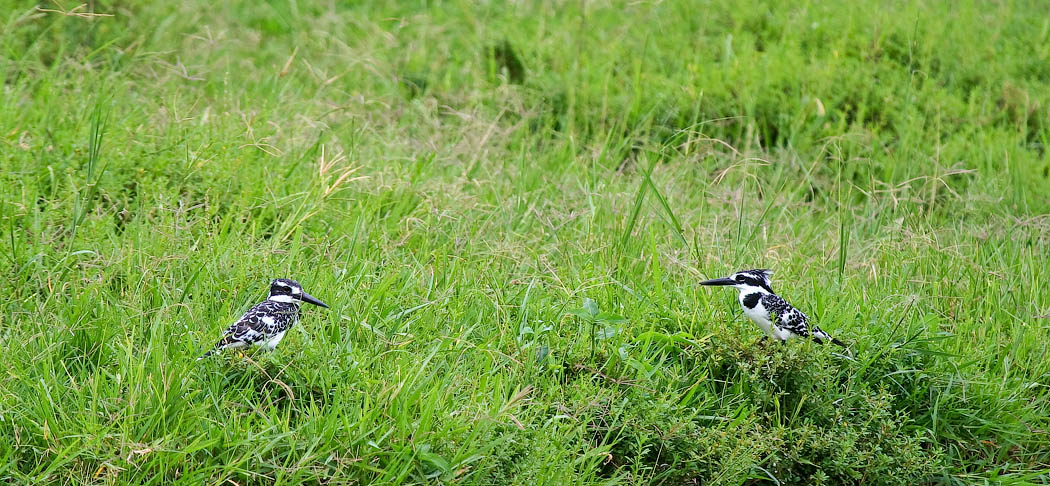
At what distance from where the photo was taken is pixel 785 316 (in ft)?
13.9

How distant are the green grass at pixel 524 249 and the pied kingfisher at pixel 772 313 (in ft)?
0.33

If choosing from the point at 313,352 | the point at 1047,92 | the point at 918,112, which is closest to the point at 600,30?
the point at 918,112

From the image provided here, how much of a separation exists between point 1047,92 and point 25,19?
22.7ft

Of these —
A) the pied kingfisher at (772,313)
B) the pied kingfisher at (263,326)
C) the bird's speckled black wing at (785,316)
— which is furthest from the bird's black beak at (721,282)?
the pied kingfisher at (263,326)

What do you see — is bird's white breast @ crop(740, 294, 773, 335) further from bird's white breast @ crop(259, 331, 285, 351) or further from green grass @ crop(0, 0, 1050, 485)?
bird's white breast @ crop(259, 331, 285, 351)

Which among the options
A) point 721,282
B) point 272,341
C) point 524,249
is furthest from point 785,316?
point 272,341

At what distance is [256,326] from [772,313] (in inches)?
81.8

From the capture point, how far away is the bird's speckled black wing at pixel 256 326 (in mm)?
3842

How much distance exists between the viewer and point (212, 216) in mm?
5051

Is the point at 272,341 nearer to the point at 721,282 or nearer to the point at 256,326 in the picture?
the point at 256,326

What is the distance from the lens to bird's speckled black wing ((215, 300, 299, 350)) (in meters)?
3.84

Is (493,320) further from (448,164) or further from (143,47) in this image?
(143,47)

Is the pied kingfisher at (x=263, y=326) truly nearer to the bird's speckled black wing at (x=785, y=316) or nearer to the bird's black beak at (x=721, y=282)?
the bird's black beak at (x=721, y=282)

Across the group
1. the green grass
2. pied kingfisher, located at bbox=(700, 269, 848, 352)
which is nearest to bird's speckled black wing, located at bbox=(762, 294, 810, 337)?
pied kingfisher, located at bbox=(700, 269, 848, 352)
